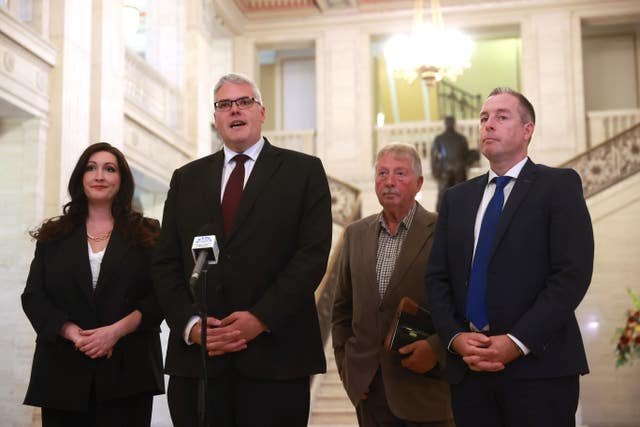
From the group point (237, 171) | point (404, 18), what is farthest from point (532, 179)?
point (404, 18)

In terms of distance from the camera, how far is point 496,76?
19000mm

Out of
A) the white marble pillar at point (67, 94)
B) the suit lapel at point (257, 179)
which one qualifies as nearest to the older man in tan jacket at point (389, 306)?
the suit lapel at point (257, 179)

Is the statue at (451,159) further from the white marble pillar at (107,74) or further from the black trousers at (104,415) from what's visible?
the black trousers at (104,415)

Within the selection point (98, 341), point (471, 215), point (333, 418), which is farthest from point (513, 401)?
point (333, 418)

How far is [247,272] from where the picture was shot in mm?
3092

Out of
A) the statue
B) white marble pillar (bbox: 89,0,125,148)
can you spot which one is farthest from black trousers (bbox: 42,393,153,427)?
the statue

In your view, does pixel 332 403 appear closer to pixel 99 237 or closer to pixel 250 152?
pixel 99 237

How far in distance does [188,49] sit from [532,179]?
11.0 m

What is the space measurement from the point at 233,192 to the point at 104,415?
1075 mm

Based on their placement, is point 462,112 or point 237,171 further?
point 462,112

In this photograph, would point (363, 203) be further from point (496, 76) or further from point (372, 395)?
point (372, 395)

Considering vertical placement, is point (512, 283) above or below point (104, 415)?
above

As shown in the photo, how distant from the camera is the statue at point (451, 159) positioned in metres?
11.7

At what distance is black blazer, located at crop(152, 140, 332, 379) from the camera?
301cm
